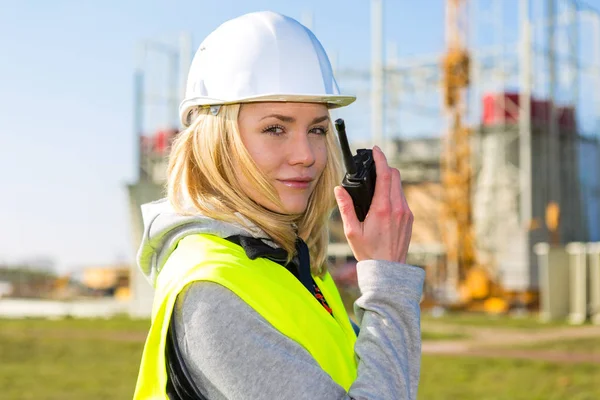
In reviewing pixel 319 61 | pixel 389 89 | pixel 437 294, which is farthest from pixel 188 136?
pixel 389 89

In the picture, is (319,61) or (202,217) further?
(319,61)

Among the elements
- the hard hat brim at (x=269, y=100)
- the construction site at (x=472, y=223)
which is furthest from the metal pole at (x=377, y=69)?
the hard hat brim at (x=269, y=100)

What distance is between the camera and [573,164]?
122 ft

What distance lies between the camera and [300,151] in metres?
1.70

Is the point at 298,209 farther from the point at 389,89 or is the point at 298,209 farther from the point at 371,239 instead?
the point at 389,89

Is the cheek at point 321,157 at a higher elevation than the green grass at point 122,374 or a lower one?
higher

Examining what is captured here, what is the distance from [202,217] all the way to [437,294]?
36.5 metres

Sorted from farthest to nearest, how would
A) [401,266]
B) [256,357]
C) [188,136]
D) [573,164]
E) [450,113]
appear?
[450,113]
[573,164]
[188,136]
[401,266]
[256,357]

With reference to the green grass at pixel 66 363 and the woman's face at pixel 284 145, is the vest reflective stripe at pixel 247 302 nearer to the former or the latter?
the woman's face at pixel 284 145

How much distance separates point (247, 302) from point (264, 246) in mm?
174

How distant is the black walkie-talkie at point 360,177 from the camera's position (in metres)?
1.62

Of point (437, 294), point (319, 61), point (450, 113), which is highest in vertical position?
point (450, 113)

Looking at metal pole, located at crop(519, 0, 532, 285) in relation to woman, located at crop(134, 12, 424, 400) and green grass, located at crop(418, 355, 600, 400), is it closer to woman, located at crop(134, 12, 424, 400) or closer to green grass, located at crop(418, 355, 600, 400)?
green grass, located at crop(418, 355, 600, 400)

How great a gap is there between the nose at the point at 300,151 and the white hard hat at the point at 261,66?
78mm
